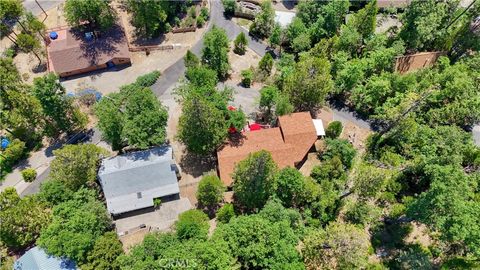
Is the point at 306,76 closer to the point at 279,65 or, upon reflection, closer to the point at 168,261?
the point at 279,65

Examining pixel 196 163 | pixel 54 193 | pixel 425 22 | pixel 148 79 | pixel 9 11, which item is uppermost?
pixel 425 22

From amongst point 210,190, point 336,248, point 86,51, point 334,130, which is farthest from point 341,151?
point 86,51

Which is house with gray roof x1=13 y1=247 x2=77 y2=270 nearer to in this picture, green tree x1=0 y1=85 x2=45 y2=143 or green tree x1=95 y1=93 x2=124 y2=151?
green tree x1=95 y1=93 x2=124 y2=151

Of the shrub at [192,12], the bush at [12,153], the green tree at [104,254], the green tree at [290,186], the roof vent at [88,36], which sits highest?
the shrub at [192,12]

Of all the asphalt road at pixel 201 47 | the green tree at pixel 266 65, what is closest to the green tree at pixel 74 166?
the asphalt road at pixel 201 47

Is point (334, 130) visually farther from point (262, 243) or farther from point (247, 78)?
point (262, 243)

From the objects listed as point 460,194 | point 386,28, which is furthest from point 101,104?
point 386,28

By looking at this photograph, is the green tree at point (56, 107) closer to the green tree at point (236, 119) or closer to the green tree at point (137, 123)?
the green tree at point (137, 123)
